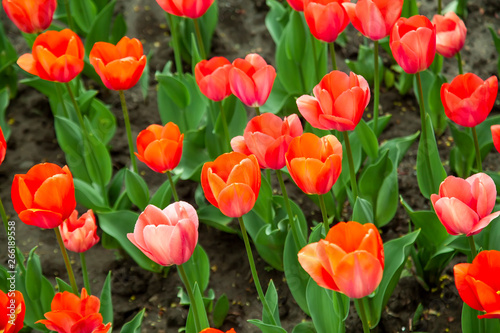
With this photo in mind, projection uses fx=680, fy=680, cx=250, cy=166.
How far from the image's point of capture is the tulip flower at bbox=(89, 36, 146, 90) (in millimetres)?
1845

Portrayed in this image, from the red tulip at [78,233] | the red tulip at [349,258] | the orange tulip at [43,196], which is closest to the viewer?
the red tulip at [349,258]

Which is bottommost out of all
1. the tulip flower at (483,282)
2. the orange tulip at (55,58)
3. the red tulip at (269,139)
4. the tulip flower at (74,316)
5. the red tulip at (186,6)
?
the tulip flower at (74,316)

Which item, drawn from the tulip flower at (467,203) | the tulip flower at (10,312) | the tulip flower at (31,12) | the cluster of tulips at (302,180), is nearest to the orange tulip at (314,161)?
the cluster of tulips at (302,180)

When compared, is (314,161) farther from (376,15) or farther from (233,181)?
(376,15)

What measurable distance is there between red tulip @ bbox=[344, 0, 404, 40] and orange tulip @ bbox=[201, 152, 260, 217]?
2.08 ft

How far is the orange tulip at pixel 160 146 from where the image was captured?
5.44 feet

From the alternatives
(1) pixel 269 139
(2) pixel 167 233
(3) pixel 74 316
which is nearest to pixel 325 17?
(1) pixel 269 139

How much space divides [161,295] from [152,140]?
0.68 meters

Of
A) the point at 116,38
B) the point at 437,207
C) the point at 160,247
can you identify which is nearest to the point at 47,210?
the point at 160,247

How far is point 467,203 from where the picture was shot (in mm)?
1344

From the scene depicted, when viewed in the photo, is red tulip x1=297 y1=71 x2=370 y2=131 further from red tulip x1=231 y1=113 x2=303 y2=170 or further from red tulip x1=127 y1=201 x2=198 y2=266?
red tulip x1=127 y1=201 x2=198 y2=266

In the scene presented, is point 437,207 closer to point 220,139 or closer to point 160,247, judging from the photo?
point 160,247

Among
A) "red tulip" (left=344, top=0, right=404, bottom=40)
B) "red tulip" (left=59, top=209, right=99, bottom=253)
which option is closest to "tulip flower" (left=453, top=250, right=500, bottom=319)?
"red tulip" (left=344, top=0, right=404, bottom=40)

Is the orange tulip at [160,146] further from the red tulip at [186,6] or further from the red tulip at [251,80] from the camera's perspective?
the red tulip at [186,6]
